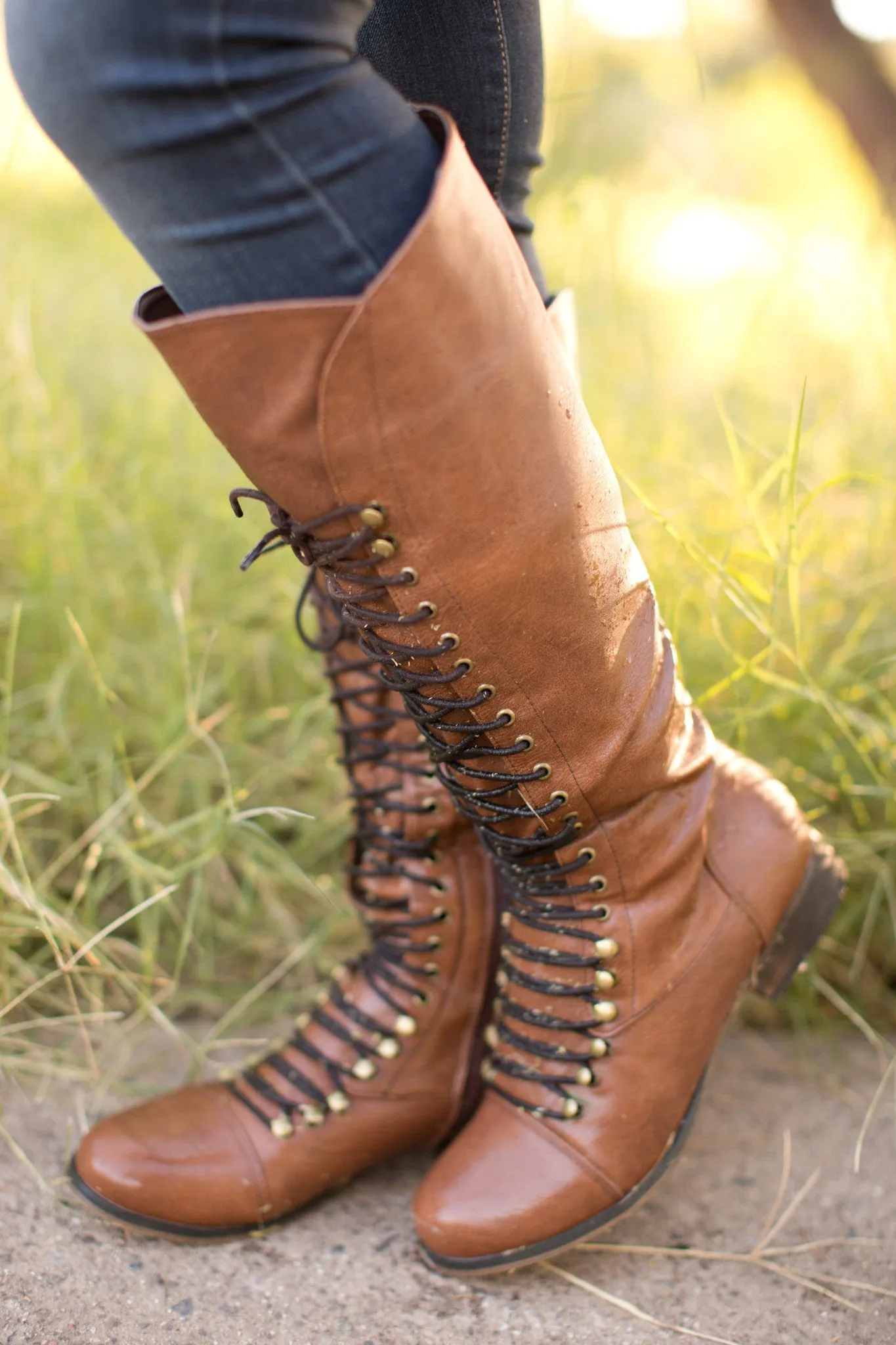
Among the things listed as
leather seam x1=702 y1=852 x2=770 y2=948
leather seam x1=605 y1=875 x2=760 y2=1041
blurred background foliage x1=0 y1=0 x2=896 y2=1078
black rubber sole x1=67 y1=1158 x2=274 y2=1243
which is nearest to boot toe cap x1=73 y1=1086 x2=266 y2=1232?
black rubber sole x1=67 y1=1158 x2=274 y2=1243

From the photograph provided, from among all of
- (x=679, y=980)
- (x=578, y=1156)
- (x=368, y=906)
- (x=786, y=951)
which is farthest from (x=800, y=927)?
(x=368, y=906)

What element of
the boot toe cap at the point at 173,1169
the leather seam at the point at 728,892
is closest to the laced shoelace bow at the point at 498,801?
the leather seam at the point at 728,892

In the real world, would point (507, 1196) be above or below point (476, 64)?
below

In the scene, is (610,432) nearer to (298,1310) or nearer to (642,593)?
(642,593)

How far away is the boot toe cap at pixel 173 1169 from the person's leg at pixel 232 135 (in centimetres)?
70

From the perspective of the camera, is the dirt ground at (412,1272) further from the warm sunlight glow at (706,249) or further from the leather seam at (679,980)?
the warm sunlight glow at (706,249)

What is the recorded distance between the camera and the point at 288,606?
158cm

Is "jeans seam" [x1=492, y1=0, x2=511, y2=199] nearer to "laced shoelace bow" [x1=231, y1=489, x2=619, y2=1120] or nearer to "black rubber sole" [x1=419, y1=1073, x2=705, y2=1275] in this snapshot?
"laced shoelace bow" [x1=231, y1=489, x2=619, y2=1120]

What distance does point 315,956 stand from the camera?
1.33 meters

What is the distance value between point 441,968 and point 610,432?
3.14 ft

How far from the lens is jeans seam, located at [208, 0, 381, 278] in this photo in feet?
1.98

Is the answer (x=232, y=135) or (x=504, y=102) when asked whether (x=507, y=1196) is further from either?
(x=504, y=102)

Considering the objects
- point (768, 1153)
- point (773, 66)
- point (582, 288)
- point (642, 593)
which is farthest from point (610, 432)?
point (773, 66)

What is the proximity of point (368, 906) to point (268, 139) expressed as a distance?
2.30 feet
